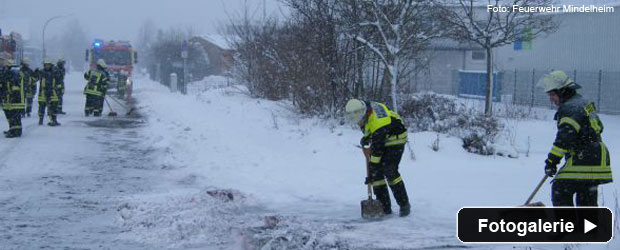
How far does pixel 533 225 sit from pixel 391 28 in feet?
32.0

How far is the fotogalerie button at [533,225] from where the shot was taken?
485 cm

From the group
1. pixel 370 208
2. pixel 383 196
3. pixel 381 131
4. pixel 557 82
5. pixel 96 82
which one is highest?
pixel 557 82

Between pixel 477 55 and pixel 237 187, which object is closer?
pixel 237 187

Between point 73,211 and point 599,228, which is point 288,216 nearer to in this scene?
point 73,211

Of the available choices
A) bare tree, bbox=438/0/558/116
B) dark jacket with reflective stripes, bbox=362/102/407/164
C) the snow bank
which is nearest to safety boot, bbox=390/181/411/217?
the snow bank

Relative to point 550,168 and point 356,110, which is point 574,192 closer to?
point 550,168

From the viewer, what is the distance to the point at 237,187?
371 inches

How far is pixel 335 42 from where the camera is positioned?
15.4 metres

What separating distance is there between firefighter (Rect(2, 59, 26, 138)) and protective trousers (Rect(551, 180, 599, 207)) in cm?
1177

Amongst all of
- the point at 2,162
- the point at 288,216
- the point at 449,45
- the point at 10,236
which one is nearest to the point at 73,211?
Answer: the point at 10,236

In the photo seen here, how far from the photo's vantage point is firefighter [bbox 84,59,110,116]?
19250 millimetres

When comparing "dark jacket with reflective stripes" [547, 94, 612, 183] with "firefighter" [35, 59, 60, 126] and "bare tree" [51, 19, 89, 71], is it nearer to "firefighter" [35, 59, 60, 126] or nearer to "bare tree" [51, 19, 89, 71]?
"firefighter" [35, 59, 60, 126]

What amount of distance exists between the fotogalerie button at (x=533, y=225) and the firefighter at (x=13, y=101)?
1170 centimetres

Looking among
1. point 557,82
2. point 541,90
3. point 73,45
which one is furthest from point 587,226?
point 73,45
